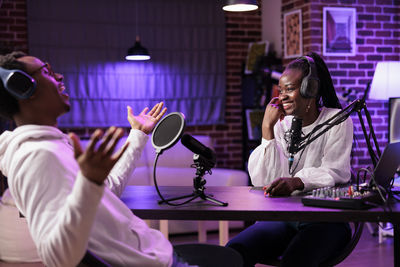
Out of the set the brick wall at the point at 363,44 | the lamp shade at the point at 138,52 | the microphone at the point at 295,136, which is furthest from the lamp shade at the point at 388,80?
the microphone at the point at 295,136

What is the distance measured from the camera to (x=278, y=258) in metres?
2.23

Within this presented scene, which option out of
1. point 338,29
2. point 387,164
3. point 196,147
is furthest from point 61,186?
point 338,29

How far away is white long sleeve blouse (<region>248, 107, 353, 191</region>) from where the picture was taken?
234 centimetres

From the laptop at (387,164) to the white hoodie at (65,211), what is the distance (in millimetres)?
906

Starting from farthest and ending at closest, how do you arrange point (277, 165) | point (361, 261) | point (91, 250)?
point (361, 261) < point (277, 165) < point (91, 250)

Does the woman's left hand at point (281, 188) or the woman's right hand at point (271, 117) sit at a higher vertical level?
the woman's right hand at point (271, 117)

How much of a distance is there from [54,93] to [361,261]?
10.5 ft

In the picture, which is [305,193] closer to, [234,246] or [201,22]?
[234,246]

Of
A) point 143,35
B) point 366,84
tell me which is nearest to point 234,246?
point 366,84

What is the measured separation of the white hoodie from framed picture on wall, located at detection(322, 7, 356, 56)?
4152 mm

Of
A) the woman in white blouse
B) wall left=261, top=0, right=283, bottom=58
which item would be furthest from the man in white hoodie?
wall left=261, top=0, right=283, bottom=58

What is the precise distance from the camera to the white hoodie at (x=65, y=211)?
115 centimetres

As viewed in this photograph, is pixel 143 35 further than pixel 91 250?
Yes

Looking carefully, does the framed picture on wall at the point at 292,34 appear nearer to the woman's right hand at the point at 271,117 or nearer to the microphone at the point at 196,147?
the woman's right hand at the point at 271,117
